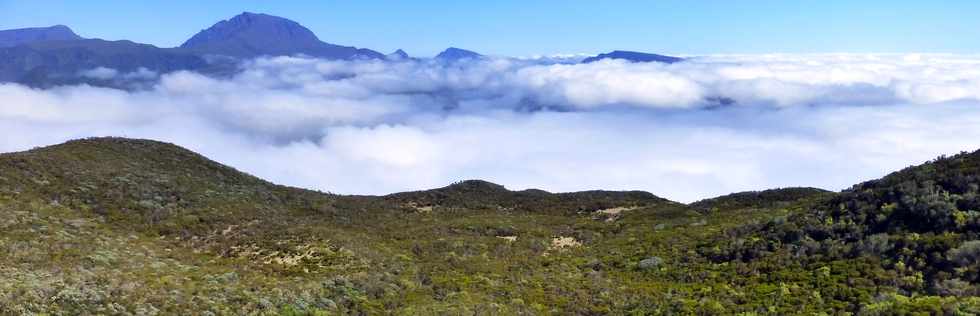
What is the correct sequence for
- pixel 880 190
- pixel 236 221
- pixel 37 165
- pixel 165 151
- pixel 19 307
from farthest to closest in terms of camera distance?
pixel 165 151 < pixel 37 165 < pixel 236 221 < pixel 880 190 < pixel 19 307

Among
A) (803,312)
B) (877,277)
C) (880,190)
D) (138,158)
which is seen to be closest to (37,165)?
(138,158)

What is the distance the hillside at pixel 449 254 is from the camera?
18.5 m

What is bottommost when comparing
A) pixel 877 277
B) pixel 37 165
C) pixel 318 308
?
pixel 318 308

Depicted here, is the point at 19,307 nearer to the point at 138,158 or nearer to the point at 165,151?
the point at 138,158

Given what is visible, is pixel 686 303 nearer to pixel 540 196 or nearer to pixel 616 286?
pixel 616 286

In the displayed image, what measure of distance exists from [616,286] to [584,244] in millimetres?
10055

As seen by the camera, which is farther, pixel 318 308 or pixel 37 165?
pixel 37 165

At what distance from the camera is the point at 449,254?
2870 centimetres

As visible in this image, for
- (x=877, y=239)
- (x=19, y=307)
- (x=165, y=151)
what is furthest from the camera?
(x=165, y=151)

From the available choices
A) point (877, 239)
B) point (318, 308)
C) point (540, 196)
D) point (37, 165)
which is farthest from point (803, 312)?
point (37, 165)

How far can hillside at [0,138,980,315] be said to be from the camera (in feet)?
60.6

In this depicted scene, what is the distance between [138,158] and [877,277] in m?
45.1

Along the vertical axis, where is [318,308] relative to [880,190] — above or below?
below

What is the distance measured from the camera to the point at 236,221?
103 feet
